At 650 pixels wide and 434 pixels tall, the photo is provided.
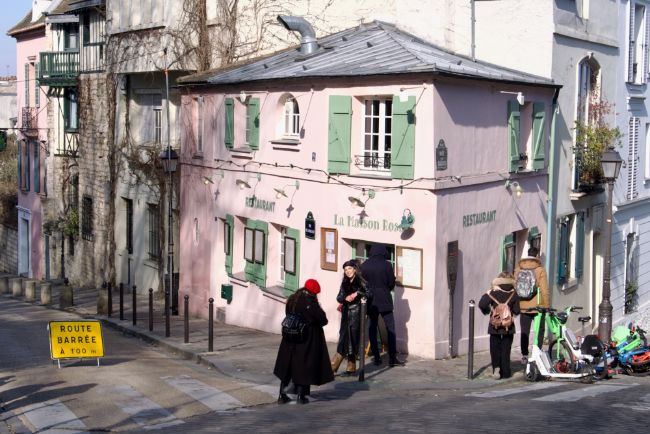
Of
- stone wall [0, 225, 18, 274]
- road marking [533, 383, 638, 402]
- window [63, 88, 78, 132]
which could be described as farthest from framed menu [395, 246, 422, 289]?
stone wall [0, 225, 18, 274]

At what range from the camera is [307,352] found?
11.4m

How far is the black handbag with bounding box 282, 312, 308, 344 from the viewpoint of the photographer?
11.3 m

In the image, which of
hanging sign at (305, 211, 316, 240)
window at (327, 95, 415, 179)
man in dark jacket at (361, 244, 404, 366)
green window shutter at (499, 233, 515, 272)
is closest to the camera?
man in dark jacket at (361, 244, 404, 366)

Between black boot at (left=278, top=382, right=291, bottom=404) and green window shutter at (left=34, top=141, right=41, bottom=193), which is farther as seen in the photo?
green window shutter at (left=34, top=141, right=41, bottom=193)

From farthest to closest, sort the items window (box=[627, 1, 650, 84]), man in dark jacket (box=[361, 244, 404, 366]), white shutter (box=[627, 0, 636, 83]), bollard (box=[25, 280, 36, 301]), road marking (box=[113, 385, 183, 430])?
bollard (box=[25, 280, 36, 301]), window (box=[627, 1, 650, 84]), white shutter (box=[627, 0, 636, 83]), man in dark jacket (box=[361, 244, 404, 366]), road marking (box=[113, 385, 183, 430])

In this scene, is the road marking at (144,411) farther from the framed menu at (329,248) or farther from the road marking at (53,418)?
the framed menu at (329,248)

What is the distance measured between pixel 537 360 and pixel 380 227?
11.9 feet

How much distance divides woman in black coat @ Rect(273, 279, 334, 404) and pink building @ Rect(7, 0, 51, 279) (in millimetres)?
25579

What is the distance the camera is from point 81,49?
102 feet

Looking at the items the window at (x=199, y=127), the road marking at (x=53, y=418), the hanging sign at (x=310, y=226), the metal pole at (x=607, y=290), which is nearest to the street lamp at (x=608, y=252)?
the metal pole at (x=607, y=290)

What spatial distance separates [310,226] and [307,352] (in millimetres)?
5725

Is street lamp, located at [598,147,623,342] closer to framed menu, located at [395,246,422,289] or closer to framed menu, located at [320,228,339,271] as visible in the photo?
framed menu, located at [395,246,422,289]

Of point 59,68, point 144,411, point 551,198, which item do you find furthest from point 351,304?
point 59,68

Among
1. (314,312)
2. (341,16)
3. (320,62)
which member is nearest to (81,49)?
(341,16)
